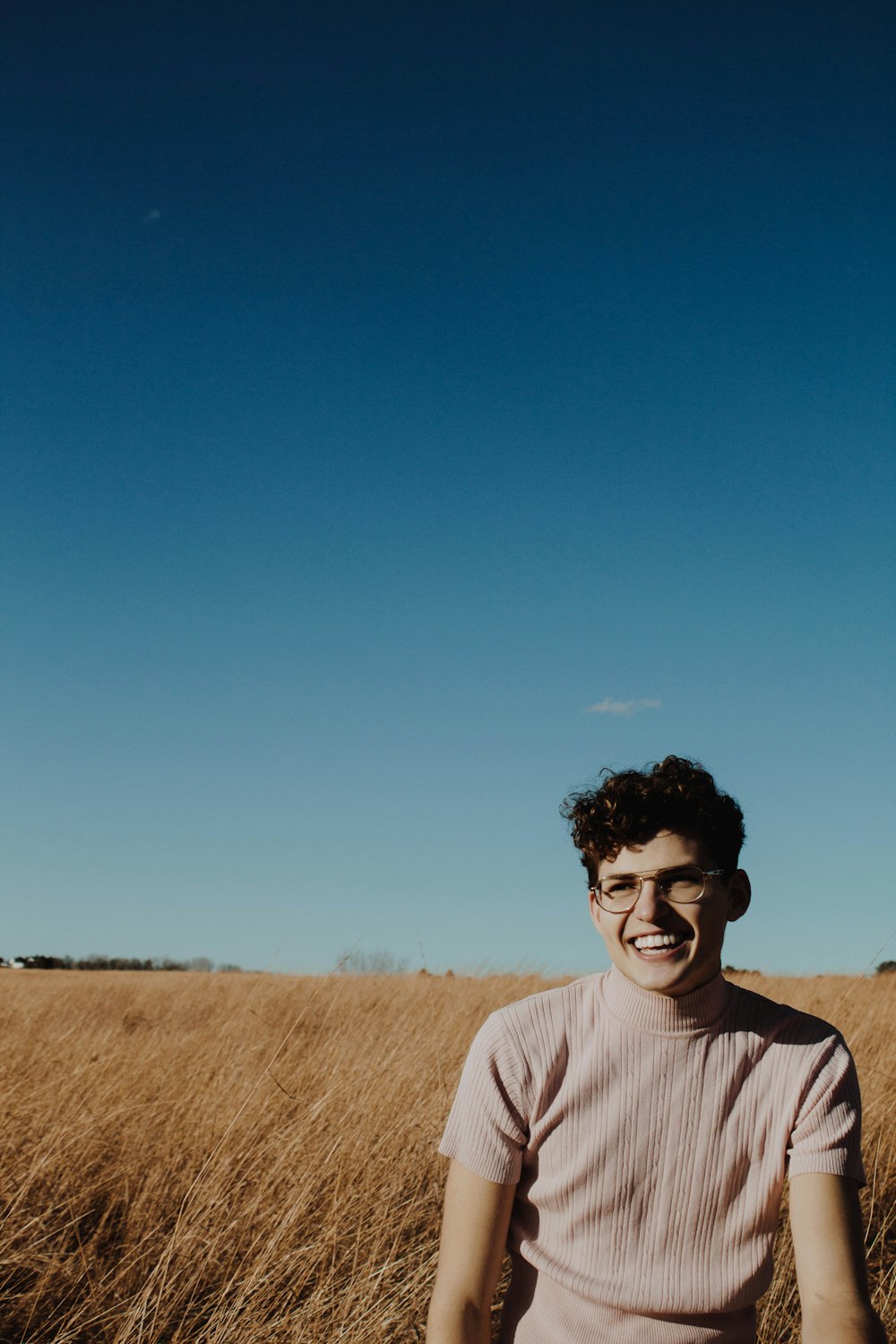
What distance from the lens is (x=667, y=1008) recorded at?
1858mm

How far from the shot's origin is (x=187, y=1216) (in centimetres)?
347

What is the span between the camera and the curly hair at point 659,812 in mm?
1898

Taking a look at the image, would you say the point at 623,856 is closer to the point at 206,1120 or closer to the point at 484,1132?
the point at 484,1132

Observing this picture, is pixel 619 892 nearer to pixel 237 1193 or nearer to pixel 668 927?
pixel 668 927

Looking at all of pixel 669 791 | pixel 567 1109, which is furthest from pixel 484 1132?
pixel 669 791

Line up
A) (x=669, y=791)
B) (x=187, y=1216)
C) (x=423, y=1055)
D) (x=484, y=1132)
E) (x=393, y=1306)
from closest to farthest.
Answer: (x=484, y=1132), (x=669, y=791), (x=393, y=1306), (x=187, y=1216), (x=423, y=1055)

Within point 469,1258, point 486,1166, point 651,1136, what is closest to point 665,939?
point 651,1136

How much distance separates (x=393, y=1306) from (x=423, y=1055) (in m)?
3.04

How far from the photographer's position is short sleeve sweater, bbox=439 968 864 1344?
1.77 m

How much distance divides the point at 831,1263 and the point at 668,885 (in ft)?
2.28

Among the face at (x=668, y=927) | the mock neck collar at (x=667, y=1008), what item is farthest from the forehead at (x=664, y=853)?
the mock neck collar at (x=667, y=1008)

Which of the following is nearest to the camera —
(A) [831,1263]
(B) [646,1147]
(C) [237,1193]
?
(A) [831,1263]

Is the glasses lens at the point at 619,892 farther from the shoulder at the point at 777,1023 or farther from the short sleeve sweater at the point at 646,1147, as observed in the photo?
the shoulder at the point at 777,1023

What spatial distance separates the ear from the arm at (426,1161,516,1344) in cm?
68
